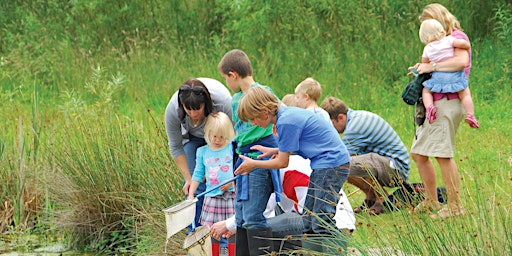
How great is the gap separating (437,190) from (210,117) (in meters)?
2.36

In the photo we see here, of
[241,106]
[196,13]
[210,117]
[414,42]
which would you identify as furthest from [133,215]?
→ [196,13]

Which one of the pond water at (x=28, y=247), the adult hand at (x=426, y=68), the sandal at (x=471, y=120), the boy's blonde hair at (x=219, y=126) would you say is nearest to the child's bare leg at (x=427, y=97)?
the adult hand at (x=426, y=68)

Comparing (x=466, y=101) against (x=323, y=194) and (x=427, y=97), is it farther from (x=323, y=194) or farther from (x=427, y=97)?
(x=323, y=194)

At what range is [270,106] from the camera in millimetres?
5414

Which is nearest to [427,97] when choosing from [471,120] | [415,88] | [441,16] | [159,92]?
[415,88]

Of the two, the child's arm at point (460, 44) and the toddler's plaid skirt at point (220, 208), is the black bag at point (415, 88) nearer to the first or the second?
the child's arm at point (460, 44)

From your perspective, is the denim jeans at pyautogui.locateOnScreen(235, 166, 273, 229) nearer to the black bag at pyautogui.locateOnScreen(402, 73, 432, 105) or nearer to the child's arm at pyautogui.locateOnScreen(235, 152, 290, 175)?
the child's arm at pyautogui.locateOnScreen(235, 152, 290, 175)

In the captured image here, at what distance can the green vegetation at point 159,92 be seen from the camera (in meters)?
6.64

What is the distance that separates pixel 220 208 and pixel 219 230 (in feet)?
0.97

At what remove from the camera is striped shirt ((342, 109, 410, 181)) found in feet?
25.2

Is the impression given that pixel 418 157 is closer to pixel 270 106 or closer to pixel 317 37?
pixel 270 106

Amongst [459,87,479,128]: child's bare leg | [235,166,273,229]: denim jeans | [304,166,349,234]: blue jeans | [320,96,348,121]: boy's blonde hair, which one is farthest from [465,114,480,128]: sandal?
[235,166,273,229]: denim jeans

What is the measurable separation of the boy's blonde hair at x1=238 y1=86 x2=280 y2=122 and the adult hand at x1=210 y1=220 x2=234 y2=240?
31.4 inches

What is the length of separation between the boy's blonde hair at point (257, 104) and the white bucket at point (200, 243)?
0.82m
